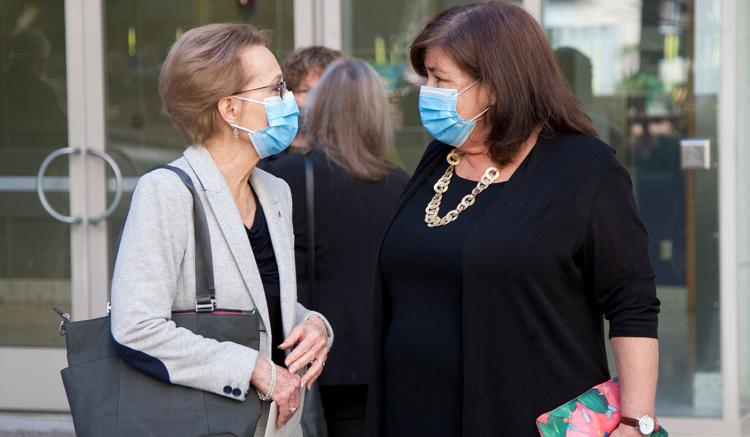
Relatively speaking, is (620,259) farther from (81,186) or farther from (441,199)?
(81,186)

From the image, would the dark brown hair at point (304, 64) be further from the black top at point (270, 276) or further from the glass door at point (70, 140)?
the black top at point (270, 276)

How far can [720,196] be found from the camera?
481 centimetres

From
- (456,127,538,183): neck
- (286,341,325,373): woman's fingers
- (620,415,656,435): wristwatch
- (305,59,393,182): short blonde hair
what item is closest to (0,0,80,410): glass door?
(305,59,393,182): short blonde hair

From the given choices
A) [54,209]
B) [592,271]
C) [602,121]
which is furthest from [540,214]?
[54,209]

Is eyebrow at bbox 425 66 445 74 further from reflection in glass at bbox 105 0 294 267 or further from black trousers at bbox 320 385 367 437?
reflection in glass at bbox 105 0 294 267

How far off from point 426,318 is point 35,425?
336 centimetres

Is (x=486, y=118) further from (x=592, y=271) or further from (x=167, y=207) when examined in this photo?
(x=167, y=207)

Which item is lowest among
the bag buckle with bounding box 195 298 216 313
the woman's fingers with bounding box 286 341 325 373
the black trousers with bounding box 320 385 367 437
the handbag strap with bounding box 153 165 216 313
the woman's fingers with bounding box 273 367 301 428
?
the black trousers with bounding box 320 385 367 437

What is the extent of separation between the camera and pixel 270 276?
104 inches

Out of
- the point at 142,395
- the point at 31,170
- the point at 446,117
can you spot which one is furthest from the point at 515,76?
the point at 31,170

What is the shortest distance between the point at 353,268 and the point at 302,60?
917 mm

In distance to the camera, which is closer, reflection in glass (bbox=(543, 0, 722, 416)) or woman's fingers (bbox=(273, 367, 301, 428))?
woman's fingers (bbox=(273, 367, 301, 428))

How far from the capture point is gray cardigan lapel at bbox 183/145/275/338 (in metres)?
2.45

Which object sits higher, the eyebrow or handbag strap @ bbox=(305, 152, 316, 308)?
the eyebrow
